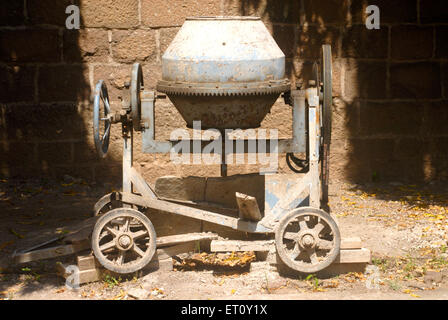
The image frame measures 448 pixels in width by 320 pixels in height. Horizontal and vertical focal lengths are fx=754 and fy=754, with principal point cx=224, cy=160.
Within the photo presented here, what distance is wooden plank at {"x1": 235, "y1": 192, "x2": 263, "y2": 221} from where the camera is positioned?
574 cm

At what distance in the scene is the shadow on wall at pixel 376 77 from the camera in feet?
26.8

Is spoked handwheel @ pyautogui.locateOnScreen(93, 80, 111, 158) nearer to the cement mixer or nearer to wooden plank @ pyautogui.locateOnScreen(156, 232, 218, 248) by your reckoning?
the cement mixer

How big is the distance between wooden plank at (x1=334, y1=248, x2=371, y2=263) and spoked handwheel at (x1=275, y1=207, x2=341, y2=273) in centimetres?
10

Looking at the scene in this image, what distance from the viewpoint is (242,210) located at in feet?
19.4

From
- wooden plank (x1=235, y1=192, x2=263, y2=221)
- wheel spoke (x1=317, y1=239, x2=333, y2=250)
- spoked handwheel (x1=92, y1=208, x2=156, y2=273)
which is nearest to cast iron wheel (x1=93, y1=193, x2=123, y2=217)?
spoked handwheel (x1=92, y1=208, x2=156, y2=273)

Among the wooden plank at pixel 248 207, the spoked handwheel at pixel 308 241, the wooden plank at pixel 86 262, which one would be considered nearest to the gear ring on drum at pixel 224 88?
the wooden plank at pixel 248 207

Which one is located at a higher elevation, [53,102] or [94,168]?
[53,102]

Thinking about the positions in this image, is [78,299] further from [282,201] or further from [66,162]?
[66,162]

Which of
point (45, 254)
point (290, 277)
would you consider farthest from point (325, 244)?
point (45, 254)

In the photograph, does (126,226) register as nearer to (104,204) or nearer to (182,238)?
(182,238)

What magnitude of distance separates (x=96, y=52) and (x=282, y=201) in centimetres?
325

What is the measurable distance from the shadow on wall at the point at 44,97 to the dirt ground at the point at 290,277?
1.33ft

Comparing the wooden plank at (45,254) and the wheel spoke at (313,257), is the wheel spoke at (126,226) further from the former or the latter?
the wheel spoke at (313,257)
